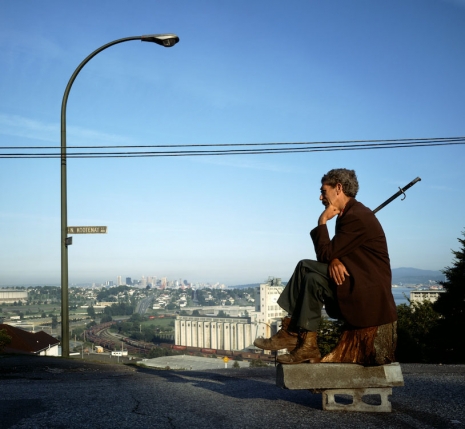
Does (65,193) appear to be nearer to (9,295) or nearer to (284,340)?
(284,340)

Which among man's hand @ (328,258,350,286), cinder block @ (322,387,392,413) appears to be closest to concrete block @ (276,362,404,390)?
cinder block @ (322,387,392,413)

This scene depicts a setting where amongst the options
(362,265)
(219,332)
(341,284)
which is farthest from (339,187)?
(219,332)

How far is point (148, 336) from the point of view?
91.6 metres

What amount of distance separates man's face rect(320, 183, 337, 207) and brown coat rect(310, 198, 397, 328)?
0.83ft

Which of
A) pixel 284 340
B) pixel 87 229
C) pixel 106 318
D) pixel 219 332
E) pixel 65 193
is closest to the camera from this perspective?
pixel 284 340

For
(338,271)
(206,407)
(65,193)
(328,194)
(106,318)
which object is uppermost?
(65,193)

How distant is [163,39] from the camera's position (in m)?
14.1

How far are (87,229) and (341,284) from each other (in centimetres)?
961

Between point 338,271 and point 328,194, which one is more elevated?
point 328,194

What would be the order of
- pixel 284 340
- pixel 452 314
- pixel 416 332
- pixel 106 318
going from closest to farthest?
1. pixel 284 340
2. pixel 452 314
3. pixel 416 332
4. pixel 106 318

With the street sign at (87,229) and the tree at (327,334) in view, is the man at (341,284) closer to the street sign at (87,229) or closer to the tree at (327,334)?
the street sign at (87,229)

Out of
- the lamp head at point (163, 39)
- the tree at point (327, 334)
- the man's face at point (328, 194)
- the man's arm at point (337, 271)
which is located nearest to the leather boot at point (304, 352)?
the man's arm at point (337, 271)

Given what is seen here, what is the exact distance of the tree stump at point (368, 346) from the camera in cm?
452

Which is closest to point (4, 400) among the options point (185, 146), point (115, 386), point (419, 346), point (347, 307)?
point (115, 386)
